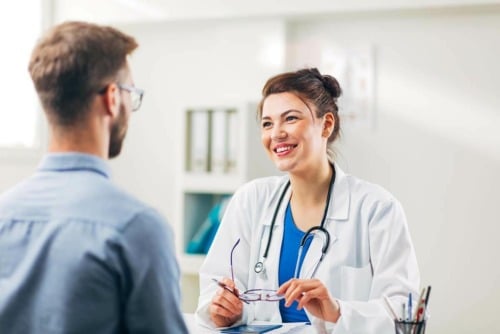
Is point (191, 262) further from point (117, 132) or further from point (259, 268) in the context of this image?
point (117, 132)

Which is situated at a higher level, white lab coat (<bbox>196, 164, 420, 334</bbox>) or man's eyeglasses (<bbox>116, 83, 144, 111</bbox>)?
man's eyeglasses (<bbox>116, 83, 144, 111</bbox>)

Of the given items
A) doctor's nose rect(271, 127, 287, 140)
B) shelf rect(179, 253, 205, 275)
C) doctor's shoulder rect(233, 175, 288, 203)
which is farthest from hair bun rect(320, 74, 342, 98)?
shelf rect(179, 253, 205, 275)

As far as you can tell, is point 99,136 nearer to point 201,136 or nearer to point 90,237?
point 90,237

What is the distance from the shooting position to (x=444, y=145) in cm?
362

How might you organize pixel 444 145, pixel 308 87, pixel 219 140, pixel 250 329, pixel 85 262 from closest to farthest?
pixel 85 262 → pixel 250 329 → pixel 308 87 → pixel 444 145 → pixel 219 140

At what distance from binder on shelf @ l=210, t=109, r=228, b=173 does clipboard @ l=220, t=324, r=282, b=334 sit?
5.73 ft

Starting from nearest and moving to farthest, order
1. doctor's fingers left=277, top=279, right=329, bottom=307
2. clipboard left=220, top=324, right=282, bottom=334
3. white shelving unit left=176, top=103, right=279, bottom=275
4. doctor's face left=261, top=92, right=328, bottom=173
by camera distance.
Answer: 1. doctor's fingers left=277, top=279, right=329, bottom=307
2. clipboard left=220, top=324, right=282, bottom=334
3. doctor's face left=261, top=92, right=328, bottom=173
4. white shelving unit left=176, top=103, right=279, bottom=275

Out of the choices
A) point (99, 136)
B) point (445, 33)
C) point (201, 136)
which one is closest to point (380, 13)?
point (445, 33)

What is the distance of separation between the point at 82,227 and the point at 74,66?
26 centimetres

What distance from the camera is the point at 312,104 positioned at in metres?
2.41

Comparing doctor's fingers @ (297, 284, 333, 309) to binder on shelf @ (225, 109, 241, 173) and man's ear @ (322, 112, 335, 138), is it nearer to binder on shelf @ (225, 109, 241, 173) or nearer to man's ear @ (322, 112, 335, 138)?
man's ear @ (322, 112, 335, 138)

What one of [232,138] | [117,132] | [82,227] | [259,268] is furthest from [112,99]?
[232,138]

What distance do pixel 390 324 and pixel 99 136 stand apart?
107 centimetres

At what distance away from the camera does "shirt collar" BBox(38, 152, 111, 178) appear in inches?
48.3
